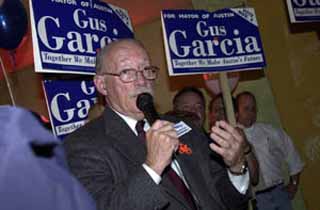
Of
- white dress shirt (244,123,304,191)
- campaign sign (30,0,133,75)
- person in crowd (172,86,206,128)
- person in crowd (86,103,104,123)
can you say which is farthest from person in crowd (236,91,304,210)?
person in crowd (86,103,104,123)

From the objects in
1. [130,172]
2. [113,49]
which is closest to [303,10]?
[113,49]

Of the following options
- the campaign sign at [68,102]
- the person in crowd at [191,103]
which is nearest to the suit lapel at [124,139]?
the campaign sign at [68,102]

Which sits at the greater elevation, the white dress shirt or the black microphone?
the black microphone

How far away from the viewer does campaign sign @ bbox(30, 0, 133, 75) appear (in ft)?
7.63

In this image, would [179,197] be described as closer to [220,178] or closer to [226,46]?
[220,178]

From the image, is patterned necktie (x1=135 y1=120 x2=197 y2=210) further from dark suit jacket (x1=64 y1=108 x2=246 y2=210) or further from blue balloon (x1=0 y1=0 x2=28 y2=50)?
blue balloon (x1=0 y1=0 x2=28 y2=50)

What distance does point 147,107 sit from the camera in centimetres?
178

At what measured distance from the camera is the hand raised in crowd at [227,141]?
68.1 inches

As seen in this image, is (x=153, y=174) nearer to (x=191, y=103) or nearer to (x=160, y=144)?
(x=160, y=144)

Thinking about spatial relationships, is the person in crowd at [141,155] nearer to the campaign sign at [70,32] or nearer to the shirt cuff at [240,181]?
the shirt cuff at [240,181]

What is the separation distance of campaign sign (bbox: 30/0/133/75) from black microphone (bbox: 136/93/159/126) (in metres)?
0.68

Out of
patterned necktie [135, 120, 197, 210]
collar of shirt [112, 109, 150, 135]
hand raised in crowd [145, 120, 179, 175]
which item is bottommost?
patterned necktie [135, 120, 197, 210]

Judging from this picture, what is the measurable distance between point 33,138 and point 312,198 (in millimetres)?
5056

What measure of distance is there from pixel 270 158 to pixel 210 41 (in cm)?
134
